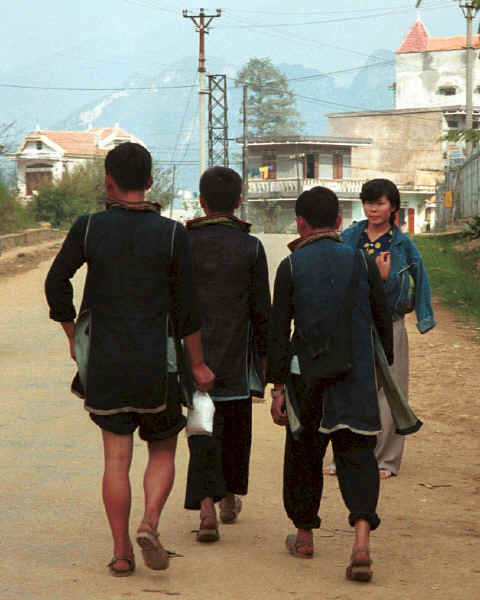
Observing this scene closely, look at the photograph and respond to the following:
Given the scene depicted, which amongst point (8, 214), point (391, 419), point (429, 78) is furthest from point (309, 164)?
point (391, 419)

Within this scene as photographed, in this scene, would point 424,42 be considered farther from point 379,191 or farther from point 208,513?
point 208,513

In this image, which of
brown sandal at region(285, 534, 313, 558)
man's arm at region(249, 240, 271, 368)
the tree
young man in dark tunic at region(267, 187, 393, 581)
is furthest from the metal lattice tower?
the tree

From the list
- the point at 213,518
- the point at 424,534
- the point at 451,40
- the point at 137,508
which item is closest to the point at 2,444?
the point at 137,508

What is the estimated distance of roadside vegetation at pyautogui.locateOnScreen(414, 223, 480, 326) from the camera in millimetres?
15784

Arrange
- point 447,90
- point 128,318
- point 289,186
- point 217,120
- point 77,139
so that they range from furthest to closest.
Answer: point 447,90 < point 77,139 < point 289,186 < point 217,120 < point 128,318

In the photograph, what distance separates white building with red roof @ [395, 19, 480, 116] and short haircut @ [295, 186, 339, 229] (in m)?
78.1

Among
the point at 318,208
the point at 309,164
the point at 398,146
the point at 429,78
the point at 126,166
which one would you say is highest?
the point at 429,78

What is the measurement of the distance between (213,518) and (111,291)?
132 centimetres

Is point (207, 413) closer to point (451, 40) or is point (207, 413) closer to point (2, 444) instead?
point (2, 444)

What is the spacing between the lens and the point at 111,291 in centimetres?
423

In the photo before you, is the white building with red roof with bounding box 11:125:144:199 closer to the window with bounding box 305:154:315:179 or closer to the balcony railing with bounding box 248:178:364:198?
the balcony railing with bounding box 248:178:364:198

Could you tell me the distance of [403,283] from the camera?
6.07 metres

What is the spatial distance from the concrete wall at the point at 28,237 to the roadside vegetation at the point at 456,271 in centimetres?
1143

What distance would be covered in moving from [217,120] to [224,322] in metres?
53.0
